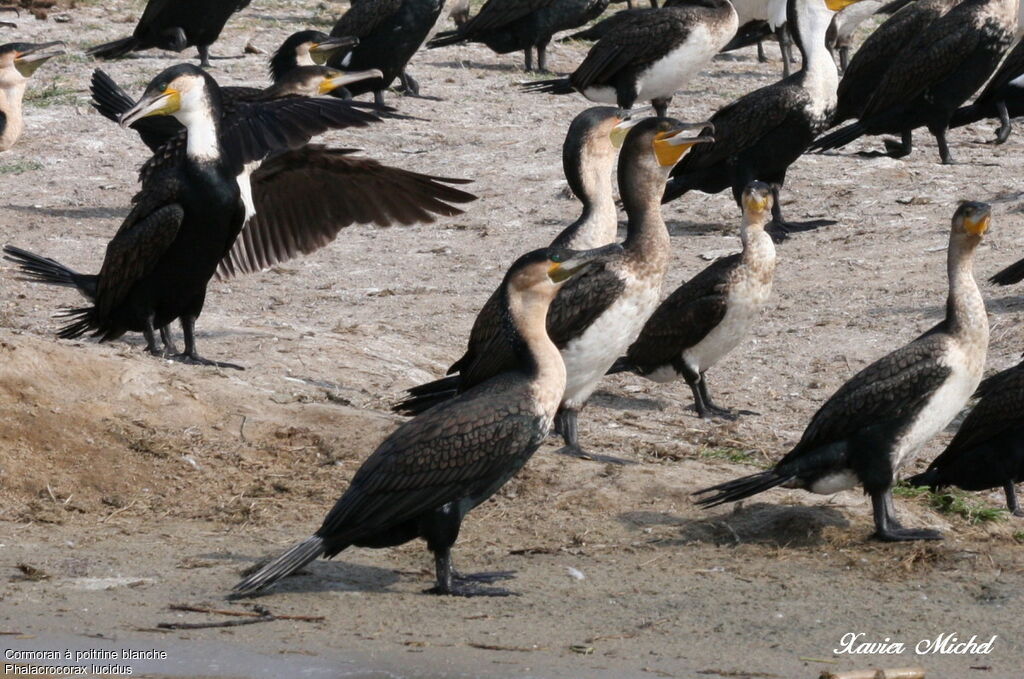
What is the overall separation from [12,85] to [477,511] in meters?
6.69

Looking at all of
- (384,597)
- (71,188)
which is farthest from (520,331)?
(71,188)

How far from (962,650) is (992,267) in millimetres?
5220

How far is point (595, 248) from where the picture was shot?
22.9 feet

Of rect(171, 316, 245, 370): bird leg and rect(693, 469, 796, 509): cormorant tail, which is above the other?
rect(693, 469, 796, 509): cormorant tail

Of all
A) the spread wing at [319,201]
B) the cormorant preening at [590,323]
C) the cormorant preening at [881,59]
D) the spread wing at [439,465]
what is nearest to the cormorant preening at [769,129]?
the cormorant preening at [881,59]

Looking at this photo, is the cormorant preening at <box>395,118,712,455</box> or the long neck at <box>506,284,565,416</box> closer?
the long neck at <box>506,284,565,416</box>

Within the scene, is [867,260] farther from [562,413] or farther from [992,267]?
[562,413]

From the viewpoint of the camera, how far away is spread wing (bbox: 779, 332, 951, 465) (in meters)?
6.26

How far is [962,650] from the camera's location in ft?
17.4

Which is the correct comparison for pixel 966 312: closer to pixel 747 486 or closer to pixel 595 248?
pixel 747 486

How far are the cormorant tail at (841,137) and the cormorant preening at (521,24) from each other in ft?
13.9

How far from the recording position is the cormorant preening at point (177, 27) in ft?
49.4

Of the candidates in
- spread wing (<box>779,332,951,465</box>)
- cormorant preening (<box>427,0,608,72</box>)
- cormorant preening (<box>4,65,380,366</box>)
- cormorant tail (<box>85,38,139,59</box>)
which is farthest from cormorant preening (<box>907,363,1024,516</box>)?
cormorant tail (<box>85,38,139,59</box>)

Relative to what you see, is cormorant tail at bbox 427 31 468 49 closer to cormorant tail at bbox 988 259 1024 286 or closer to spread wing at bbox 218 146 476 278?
spread wing at bbox 218 146 476 278
